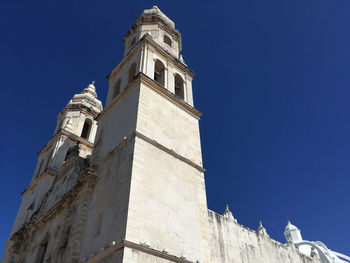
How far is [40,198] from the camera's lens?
61.2 ft

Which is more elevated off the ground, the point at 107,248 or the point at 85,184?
the point at 85,184

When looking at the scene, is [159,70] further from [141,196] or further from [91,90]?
[91,90]

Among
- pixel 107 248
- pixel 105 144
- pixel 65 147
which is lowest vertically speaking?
pixel 107 248

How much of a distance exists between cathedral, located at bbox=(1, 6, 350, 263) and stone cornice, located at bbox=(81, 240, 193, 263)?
0.03 m

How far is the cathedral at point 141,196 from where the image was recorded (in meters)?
10.1

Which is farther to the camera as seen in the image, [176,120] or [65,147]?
[65,147]

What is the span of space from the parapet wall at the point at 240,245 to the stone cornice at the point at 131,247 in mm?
2829

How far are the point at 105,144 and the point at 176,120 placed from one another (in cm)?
337

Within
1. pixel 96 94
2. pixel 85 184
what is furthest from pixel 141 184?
pixel 96 94

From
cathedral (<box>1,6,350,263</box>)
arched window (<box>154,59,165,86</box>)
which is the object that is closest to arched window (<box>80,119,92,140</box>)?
cathedral (<box>1,6,350,263</box>)

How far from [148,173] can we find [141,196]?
3.63 feet

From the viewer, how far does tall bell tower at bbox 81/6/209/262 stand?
32.3 ft

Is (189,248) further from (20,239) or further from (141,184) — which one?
(20,239)

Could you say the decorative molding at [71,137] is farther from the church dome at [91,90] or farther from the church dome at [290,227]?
the church dome at [290,227]
